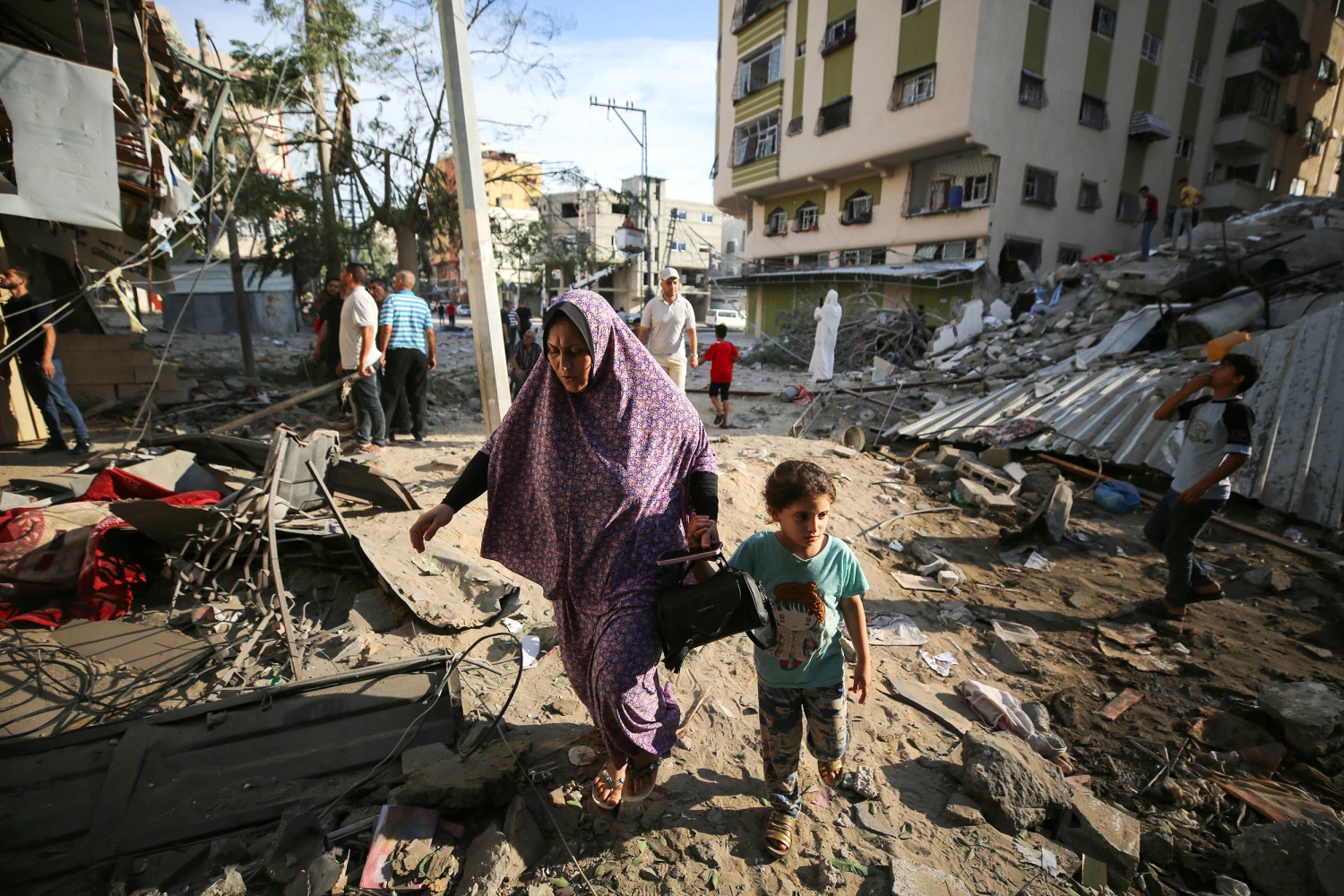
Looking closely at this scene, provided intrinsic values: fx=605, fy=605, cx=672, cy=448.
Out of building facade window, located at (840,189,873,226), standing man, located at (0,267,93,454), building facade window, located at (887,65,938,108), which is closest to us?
standing man, located at (0,267,93,454)

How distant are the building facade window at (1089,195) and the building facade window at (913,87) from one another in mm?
5072

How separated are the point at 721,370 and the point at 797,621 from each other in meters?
6.33

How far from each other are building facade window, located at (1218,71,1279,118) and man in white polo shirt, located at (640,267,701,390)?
76.6 ft

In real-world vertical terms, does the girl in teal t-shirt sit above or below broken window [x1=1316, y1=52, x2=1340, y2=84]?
below

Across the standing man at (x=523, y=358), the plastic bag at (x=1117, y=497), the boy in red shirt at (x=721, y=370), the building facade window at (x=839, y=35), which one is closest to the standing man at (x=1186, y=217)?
the building facade window at (x=839, y=35)

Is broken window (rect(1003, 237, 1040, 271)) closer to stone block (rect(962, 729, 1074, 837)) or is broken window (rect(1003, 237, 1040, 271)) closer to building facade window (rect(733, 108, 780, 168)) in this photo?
building facade window (rect(733, 108, 780, 168))

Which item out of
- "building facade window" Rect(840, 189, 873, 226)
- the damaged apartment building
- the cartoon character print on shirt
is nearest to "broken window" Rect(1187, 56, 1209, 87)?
the damaged apartment building

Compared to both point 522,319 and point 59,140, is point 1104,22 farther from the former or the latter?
point 59,140

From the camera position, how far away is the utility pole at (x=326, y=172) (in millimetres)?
9031

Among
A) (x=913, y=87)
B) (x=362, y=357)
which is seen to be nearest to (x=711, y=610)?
(x=362, y=357)

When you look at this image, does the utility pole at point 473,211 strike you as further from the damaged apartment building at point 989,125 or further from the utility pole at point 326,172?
the damaged apartment building at point 989,125

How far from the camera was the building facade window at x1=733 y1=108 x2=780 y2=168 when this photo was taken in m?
20.2

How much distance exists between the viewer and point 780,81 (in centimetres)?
1950

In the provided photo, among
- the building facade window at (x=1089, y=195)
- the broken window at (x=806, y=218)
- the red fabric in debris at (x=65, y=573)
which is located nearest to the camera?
the red fabric in debris at (x=65, y=573)
